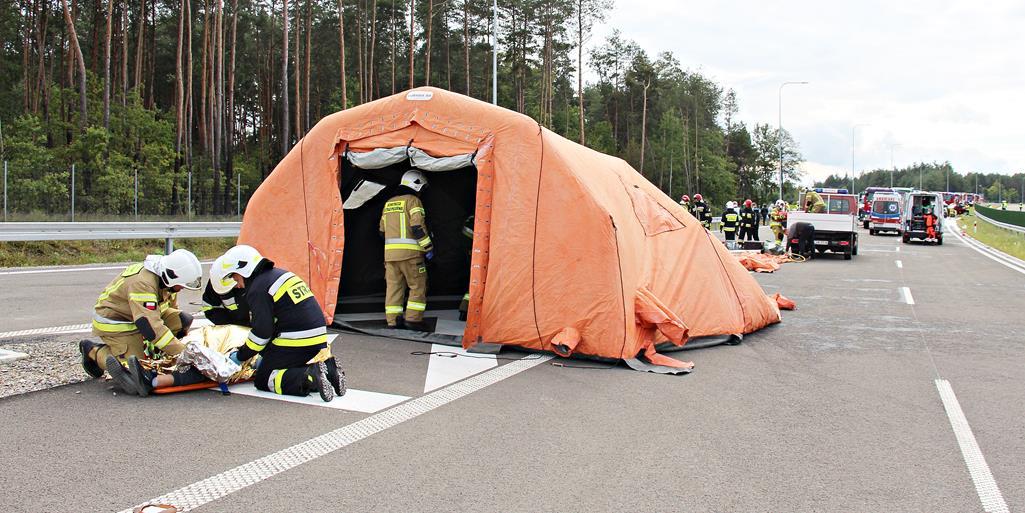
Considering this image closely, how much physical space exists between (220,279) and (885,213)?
3866 cm

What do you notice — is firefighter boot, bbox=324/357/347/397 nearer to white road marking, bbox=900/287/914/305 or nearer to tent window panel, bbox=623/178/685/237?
tent window panel, bbox=623/178/685/237

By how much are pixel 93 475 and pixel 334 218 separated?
4869 mm

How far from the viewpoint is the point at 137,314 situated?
5609 mm

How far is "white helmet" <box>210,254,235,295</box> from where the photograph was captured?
564cm

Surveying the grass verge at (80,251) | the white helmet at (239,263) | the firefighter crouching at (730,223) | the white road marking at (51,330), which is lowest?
the white road marking at (51,330)

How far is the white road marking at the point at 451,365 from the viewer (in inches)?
249

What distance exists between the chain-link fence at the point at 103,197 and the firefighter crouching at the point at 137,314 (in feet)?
51.1

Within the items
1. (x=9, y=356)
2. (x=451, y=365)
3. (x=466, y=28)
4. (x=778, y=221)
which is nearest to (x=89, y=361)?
(x=9, y=356)

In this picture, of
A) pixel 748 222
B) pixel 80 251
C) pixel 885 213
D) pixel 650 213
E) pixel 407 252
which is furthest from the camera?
pixel 885 213

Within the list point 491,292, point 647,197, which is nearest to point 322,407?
point 491,292

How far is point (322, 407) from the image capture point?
5418 millimetres

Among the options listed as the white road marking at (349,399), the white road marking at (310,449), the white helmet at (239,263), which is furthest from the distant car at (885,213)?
the white helmet at (239,263)

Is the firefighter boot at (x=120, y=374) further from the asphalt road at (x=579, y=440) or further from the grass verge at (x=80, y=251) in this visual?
the grass verge at (x=80, y=251)

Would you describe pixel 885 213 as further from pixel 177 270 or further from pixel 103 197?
pixel 177 270
